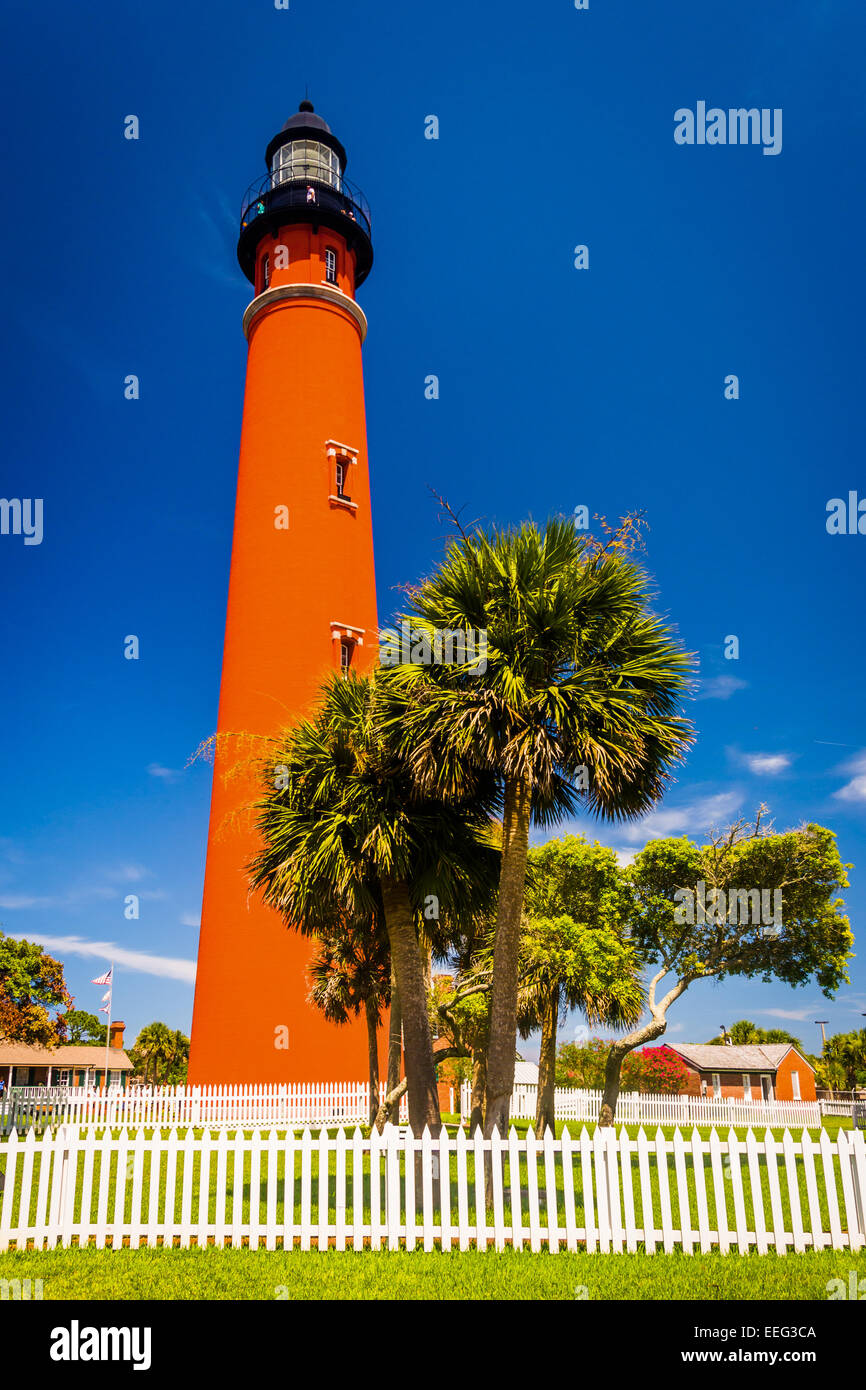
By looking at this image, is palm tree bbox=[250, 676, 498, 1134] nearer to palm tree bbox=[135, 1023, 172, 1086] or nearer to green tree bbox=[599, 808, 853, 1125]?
green tree bbox=[599, 808, 853, 1125]

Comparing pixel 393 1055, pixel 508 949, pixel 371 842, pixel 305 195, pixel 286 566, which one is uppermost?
pixel 305 195

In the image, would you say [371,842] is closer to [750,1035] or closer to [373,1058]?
[373,1058]

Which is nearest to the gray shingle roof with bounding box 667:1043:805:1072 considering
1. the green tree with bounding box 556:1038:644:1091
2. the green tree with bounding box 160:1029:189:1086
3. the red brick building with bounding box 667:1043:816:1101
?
the red brick building with bounding box 667:1043:816:1101

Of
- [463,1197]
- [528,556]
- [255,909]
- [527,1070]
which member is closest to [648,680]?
[528,556]

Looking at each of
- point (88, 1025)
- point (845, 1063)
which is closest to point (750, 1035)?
point (845, 1063)

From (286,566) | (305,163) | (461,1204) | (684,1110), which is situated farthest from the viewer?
(684,1110)

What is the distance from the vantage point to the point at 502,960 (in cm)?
1182

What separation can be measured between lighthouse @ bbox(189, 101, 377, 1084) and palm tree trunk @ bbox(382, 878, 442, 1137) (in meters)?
8.59

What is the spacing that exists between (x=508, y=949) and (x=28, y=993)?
27256 mm

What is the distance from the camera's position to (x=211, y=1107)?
72.2 feet

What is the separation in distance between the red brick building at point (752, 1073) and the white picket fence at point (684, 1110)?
1376cm

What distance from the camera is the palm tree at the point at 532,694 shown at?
11.4 meters

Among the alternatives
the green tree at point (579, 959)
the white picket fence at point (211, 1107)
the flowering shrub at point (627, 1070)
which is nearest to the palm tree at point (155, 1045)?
the flowering shrub at point (627, 1070)

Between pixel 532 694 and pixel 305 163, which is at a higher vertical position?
pixel 305 163
